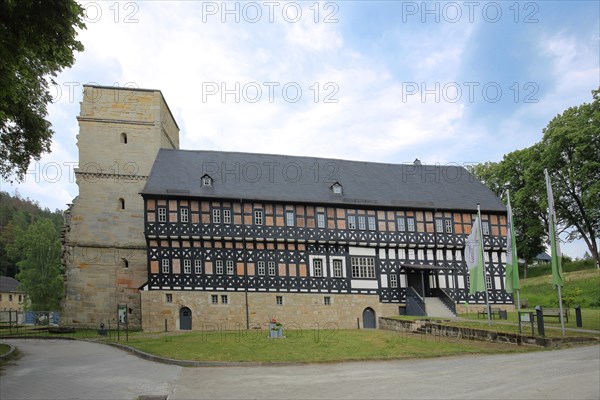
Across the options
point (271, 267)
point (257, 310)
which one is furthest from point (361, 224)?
point (257, 310)

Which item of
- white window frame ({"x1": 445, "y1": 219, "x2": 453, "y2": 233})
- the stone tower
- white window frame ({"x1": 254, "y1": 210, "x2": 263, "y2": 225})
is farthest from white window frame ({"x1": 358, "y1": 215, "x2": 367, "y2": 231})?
the stone tower

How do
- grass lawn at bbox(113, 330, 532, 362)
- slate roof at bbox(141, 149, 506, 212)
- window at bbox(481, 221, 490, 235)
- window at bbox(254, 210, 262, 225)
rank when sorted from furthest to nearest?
window at bbox(481, 221, 490, 235) → slate roof at bbox(141, 149, 506, 212) → window at bbox(254, 210, 262, 225) → grass lawn at bbox(113, 330, 532, 362)

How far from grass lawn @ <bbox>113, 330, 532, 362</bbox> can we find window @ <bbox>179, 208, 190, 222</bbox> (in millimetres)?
9434

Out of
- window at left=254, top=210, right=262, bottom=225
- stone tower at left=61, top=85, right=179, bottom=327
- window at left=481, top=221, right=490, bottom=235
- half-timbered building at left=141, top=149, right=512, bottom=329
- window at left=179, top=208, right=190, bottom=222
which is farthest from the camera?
window at left=481, top=221, right=490, bottom=235

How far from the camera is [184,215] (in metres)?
32.6

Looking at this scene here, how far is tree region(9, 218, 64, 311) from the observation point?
171 ft

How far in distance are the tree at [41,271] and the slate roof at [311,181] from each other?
24.3 meters

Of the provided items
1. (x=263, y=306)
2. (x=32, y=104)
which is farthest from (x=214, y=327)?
(x=32, y=104)

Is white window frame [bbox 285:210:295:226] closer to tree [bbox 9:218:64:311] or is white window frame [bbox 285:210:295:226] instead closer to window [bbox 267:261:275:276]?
window [bbox 267:261:275:276]

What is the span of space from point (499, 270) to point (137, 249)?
2501 cm

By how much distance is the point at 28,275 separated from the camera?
171 ft

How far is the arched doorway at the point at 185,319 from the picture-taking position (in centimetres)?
3092

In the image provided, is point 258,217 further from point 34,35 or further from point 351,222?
point 34,35

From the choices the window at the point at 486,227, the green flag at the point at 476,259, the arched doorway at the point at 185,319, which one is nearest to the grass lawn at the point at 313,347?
the green flag at the point at 476,259
